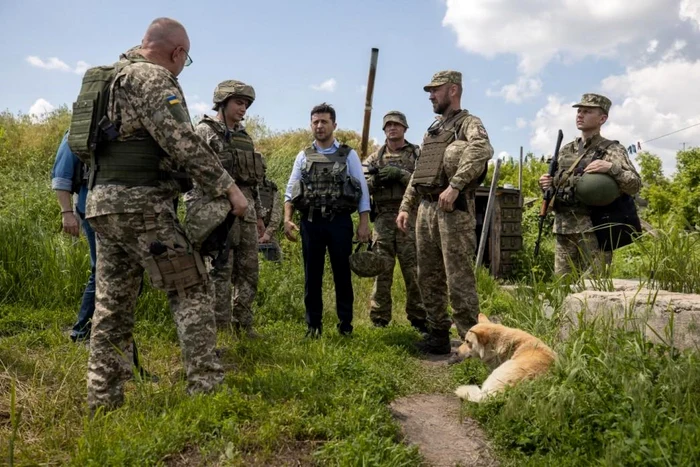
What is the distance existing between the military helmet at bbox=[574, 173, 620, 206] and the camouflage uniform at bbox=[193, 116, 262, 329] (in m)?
3.27

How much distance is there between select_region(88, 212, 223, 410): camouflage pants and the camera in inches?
126

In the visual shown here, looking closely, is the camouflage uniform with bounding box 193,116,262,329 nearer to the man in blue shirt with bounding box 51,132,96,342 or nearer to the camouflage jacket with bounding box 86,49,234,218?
the man in blue shirt with bounding box 51,132,96,342

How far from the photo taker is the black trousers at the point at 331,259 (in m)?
5.25

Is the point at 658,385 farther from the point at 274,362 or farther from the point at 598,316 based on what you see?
the point at 274,362

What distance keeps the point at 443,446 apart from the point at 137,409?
1.81 metres

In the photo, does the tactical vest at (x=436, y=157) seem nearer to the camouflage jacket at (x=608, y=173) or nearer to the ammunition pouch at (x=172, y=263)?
the camouflage jacket at (x=608, y=173)

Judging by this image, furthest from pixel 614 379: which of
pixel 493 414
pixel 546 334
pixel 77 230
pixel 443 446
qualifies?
pixel 77 230

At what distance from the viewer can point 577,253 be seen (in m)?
5.74

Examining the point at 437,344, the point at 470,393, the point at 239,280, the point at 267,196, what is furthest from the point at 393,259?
the point at 470,393

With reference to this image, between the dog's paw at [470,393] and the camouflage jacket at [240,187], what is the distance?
2603 mm

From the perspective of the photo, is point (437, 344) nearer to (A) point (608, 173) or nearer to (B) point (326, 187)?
(B) point (326, 187)

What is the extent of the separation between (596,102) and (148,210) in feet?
15.0

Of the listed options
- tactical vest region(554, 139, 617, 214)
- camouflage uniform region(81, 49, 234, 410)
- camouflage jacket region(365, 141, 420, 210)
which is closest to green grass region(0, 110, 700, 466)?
camouflage uniform region(81, 49, 234, 410)

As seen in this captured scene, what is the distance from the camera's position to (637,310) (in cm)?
381
